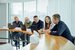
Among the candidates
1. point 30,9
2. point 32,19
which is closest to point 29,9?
point 30,9

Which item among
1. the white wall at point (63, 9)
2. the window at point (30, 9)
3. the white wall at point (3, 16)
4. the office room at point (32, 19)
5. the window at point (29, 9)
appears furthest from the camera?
the white wall at point (3, 16)

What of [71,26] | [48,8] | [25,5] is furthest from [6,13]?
[71,26]

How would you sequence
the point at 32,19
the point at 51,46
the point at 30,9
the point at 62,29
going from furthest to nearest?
the point at 30,9 → the point at 32,19 → the point at 62,29 → the point at 51,46

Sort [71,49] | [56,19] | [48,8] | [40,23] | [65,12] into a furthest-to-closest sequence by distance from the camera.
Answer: [48,8]
[65,12]
[40,23]
[56,19]
[71,49]

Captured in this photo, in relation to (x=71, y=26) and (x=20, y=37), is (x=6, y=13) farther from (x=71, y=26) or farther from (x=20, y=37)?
(x=71, y=26)

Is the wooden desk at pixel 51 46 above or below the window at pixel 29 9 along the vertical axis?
below

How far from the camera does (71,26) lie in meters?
6.80

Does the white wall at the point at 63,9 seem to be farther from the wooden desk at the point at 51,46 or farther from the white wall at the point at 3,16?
the wooden desk at the point at 51,46

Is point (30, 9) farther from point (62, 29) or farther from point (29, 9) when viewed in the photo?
point (62, 29)

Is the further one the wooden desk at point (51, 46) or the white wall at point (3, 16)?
the white wall at point (3, 16)

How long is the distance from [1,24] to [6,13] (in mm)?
603

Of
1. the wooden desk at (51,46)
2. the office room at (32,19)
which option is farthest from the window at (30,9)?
the wooden desk at (51,46)

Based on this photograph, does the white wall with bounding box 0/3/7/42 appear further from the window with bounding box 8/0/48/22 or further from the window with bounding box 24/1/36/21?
the window with bounding box 24/1/36/21

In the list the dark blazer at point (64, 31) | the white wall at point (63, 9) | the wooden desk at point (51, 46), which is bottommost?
the wooden desk at point (51, 46)
